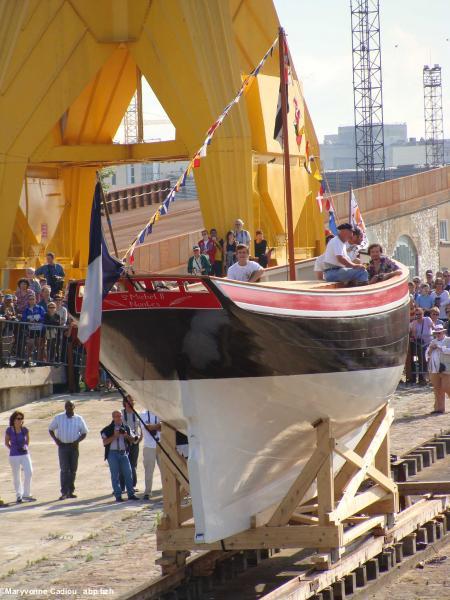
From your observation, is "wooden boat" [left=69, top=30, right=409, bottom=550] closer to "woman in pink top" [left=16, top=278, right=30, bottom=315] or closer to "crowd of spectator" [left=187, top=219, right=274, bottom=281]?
"crowd of spectator" [left=187, top=219, right=274, bottom=281]

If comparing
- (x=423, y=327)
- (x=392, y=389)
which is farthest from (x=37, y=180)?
(x=392, y=389)

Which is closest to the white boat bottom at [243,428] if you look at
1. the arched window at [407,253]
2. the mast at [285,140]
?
the mast at [285,140]

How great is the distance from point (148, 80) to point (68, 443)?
517 inches

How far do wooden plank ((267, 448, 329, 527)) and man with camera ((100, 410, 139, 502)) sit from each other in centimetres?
582

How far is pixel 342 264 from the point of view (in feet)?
47.5

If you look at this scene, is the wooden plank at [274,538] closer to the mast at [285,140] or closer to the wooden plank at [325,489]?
the wooden plank at [325,489]

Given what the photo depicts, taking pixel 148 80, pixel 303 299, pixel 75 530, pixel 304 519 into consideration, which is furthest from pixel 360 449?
pixel 148 80

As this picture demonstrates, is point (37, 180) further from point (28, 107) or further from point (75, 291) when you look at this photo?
point (75, 291)

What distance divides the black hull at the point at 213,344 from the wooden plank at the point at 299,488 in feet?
2.71

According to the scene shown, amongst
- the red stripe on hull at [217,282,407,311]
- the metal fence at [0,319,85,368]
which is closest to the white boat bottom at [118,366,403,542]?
the red stripe on hull at [217,282,407,311]

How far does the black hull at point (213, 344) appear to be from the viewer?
38.8ft

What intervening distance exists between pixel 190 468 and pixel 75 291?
200 centimetres

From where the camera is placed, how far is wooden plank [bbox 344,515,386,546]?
12969 millimetres

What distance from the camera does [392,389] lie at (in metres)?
14.7
